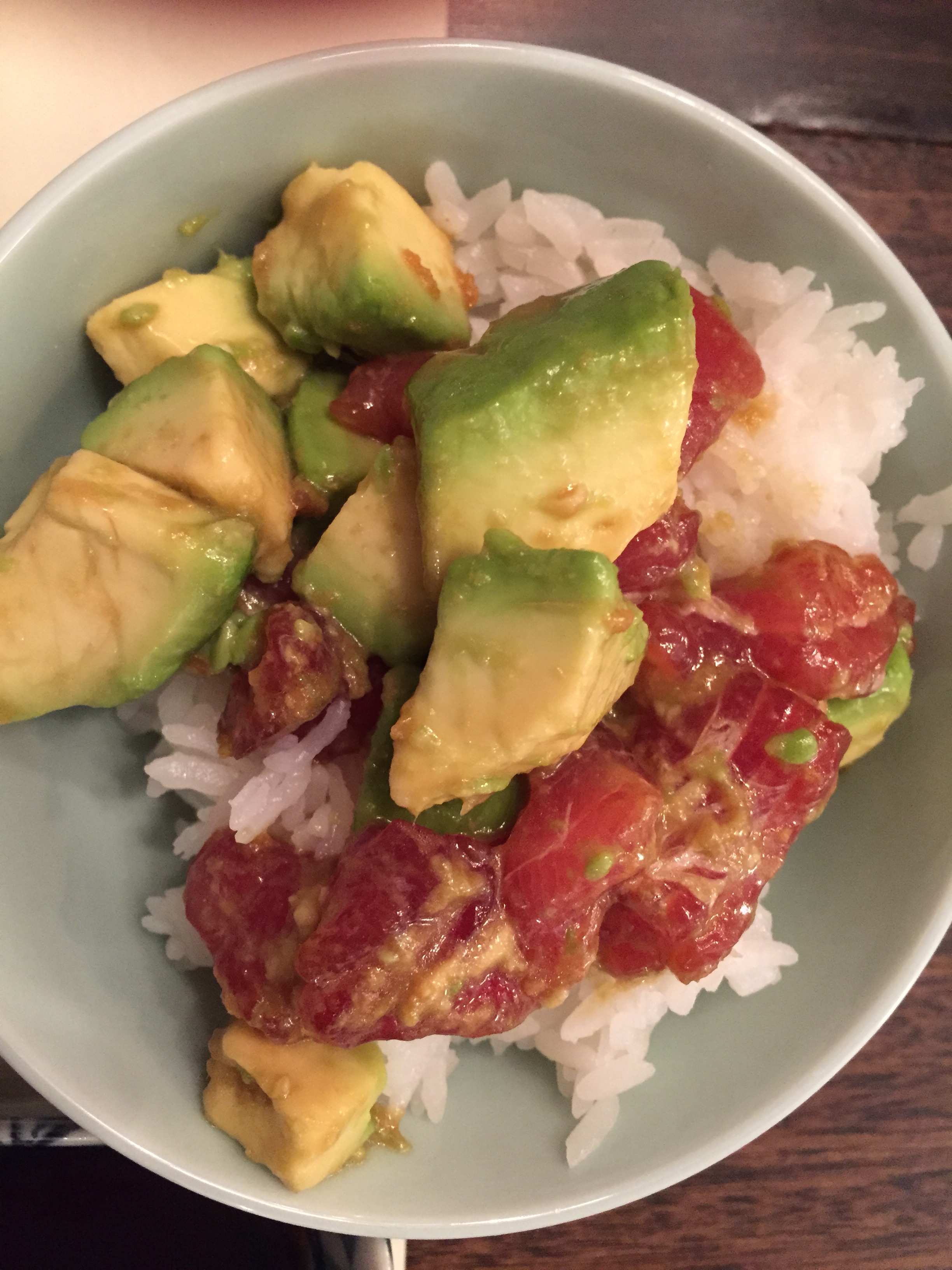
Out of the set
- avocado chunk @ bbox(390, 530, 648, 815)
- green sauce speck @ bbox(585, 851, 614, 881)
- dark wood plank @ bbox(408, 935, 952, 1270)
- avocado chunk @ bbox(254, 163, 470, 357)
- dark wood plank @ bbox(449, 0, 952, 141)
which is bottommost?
dark wood plank @ bbox(408, 935, 952, 1270)

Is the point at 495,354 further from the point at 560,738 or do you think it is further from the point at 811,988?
the point at 811,988

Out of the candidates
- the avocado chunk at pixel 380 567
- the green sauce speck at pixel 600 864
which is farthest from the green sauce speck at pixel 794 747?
the avocado chunk at pixel 380 567

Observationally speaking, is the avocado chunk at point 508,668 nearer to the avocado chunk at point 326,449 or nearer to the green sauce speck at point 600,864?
the green sauce speck at point 600,864

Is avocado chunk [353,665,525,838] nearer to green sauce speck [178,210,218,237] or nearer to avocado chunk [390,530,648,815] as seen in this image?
avocado chunk [390,530,648,815]

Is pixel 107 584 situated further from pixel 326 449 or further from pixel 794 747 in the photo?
pixel 794 747

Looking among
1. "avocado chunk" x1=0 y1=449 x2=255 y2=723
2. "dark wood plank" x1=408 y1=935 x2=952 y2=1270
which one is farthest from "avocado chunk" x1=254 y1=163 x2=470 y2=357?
"dark wood plank" x1=408 y1=935 x2=952 y2=1270

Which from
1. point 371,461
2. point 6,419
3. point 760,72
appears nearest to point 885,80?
point 760,72
